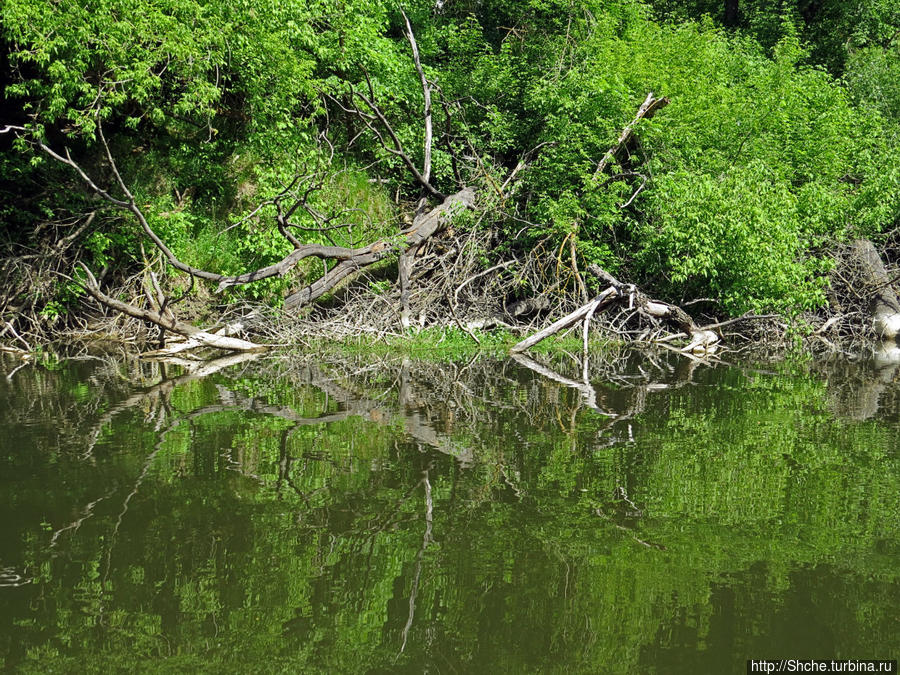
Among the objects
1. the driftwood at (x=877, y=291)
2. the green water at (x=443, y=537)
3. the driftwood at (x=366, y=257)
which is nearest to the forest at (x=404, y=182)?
the driftwood at (x=366, y=257)

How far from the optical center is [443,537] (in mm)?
3996

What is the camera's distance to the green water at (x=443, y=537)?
2.99 m

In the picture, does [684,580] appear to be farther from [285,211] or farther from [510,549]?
[285,211]

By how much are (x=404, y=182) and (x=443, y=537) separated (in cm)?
1387

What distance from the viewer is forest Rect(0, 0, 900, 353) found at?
1272 centimetres

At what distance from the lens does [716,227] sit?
12859mm

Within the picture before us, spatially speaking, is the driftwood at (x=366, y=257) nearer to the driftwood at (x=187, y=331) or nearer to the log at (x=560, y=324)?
the driftwood at (x=187, y=331)

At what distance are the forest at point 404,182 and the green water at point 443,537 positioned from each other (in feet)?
19.2

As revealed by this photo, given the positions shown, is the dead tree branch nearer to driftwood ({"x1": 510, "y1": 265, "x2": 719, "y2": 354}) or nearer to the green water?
driftwood ({"x1": 510, "y1": 265, "x2": 719, "y2": 354})

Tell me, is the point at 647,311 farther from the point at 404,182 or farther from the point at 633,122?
the point at 404,182

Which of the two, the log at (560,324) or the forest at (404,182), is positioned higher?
the forest at (404,182)

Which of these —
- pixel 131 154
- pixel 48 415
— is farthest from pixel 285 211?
pixel 48 415

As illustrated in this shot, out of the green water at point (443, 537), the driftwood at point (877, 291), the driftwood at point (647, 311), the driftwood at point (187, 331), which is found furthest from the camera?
the driftwood at point (877, 291)

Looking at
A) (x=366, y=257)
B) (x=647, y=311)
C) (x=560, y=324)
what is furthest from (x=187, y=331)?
(x=647, y=311)
